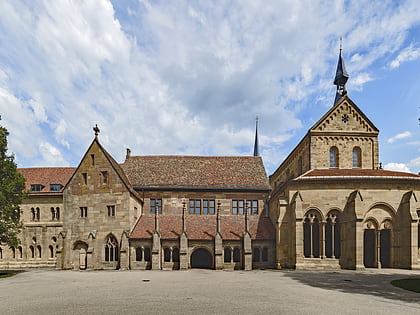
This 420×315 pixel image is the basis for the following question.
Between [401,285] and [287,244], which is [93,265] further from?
[401,285]

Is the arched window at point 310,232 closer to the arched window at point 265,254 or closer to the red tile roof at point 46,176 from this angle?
the arched window at point 265,254

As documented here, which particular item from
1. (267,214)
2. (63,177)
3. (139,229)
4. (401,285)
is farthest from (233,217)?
(63,177)

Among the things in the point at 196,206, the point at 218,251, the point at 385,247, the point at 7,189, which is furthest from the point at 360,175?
the point at 7,189

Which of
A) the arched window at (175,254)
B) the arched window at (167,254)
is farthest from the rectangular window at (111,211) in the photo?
the arched window at (175,254)

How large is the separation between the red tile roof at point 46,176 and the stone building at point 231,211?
0.68ft

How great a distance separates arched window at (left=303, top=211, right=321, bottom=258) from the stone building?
145mm

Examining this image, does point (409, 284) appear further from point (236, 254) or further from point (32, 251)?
point (32, 251)

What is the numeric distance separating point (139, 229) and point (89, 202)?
678 cm

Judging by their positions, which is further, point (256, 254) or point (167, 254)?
point (256, 254)

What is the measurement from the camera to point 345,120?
128 feet

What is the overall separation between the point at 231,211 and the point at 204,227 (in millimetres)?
4761

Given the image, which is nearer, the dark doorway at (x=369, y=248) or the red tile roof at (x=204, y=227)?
the dark doorway at (x=369, y=248)

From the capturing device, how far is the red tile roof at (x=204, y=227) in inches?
1321

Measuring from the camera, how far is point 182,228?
3378 centimetres
